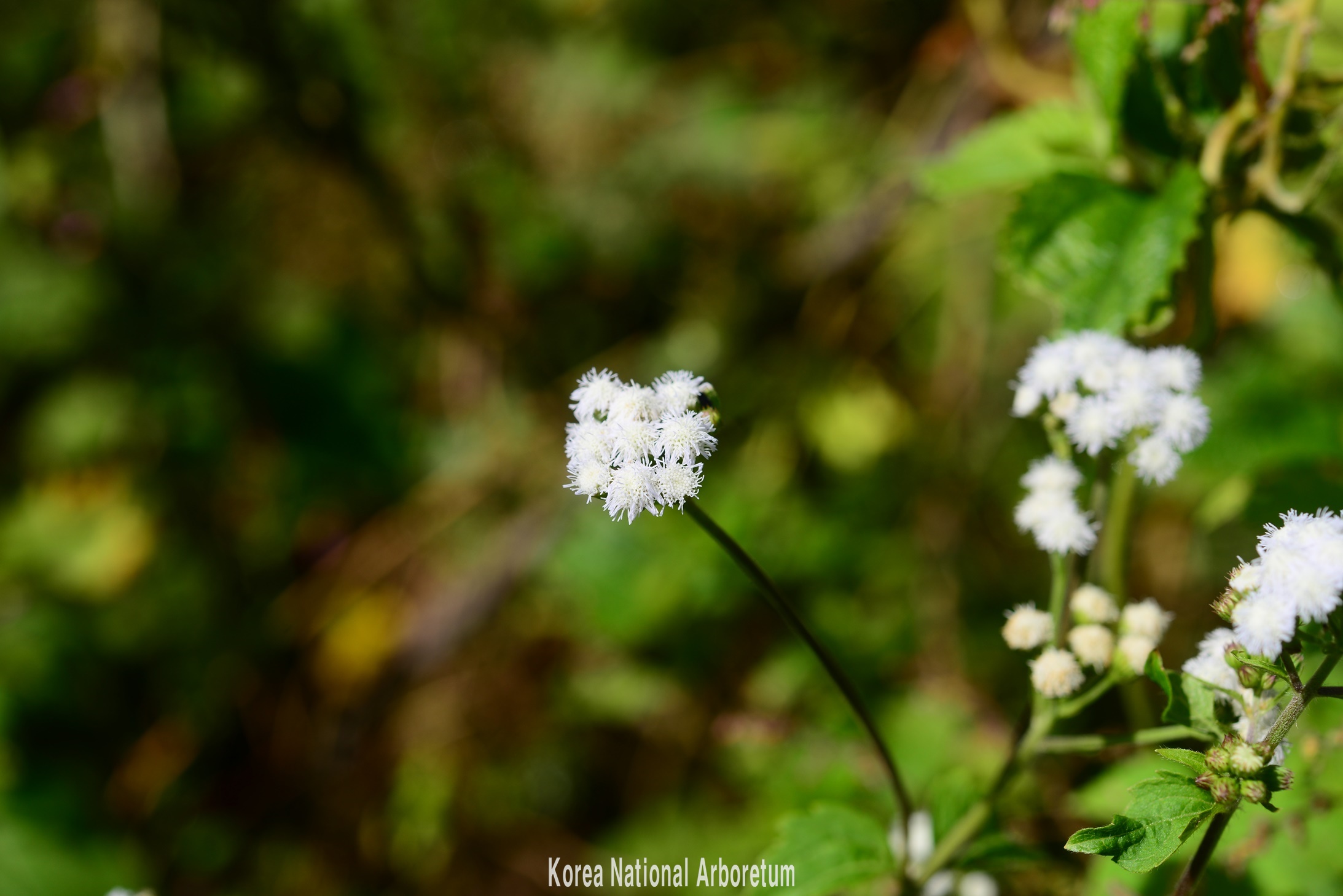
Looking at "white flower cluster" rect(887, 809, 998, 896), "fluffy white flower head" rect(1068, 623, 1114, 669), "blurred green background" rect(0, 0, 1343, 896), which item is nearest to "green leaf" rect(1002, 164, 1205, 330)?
"fluffy white flower head" rect(1068, 623, 1114, 669)

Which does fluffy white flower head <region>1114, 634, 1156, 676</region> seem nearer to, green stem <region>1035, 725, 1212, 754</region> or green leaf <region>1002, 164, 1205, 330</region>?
green stem <region>1035, 725, 1212, 754</region>

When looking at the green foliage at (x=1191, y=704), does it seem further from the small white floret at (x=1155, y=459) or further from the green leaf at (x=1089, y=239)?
the green leaf at (x=1089, y=239)

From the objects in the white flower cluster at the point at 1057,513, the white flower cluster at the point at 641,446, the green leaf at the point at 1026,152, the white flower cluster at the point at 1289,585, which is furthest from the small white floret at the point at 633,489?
the green leaf at the point at 1026,152

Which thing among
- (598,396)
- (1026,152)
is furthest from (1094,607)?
(1026,152)

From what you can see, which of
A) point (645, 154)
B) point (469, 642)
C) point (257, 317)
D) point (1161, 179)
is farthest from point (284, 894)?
point (1161, 179)

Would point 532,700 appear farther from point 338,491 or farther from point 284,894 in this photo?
point 338,491

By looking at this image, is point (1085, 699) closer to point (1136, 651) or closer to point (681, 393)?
point (1136, 651)
